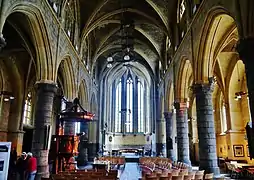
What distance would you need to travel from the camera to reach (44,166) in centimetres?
1105

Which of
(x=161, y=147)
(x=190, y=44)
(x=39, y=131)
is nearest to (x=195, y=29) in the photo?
(x=190, y=44)

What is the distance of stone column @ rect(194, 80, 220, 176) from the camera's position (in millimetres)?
10844

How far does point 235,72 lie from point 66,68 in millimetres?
12324

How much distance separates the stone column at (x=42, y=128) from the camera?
35.9ft

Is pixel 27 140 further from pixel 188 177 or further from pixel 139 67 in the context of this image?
pixel 188 177

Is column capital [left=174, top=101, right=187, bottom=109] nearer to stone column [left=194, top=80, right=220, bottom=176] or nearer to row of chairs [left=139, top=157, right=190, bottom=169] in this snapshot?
row of chairs [left=139, top=157, right=190, bottom=169]

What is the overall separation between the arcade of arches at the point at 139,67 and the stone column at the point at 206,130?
4 centimetres

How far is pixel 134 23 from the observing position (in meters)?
21.3

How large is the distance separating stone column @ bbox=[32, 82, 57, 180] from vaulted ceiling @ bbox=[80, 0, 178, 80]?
787 cm

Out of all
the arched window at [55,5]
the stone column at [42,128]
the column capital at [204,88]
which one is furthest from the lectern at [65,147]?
the column capital at [204,88]

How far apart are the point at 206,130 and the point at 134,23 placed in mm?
13054

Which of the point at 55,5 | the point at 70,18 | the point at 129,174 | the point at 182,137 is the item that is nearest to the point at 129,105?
the point at 182,137

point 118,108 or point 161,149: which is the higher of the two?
point 118,108

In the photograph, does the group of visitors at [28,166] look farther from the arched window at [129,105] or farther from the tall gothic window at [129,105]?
the tall gothic window at [129,105]
